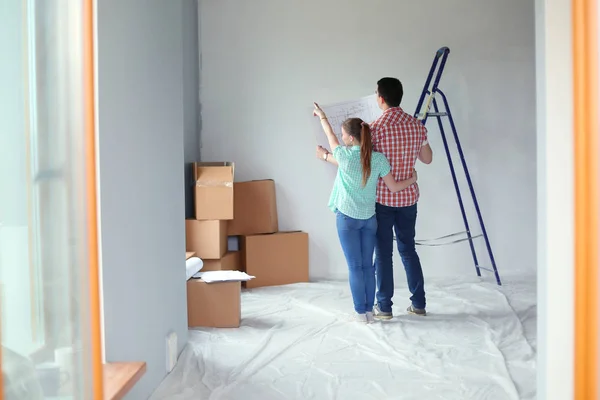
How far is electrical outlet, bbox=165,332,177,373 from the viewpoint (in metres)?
2.48

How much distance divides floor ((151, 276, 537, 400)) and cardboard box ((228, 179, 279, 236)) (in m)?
0.64

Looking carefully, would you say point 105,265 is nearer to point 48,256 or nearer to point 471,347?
point 48,256

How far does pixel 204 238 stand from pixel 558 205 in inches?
115

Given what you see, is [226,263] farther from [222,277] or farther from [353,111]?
[353,111]

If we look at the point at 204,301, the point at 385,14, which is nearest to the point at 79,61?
the point at 204,301

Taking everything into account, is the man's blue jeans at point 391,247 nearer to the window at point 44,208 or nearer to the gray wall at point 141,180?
the gray wall at point 141,180

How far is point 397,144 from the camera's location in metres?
3.33

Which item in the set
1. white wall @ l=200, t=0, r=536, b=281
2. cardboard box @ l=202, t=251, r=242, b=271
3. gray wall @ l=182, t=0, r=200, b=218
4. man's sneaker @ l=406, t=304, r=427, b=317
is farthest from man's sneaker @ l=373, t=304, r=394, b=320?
gray wall @ l=182, t=0, r=200, b=218

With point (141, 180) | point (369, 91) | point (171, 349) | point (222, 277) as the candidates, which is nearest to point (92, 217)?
point (141, 180)

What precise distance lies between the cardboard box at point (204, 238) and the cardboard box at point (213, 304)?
745mm

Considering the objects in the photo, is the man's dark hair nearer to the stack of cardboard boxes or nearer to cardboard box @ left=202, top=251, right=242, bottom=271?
the stack of cardboard boxes

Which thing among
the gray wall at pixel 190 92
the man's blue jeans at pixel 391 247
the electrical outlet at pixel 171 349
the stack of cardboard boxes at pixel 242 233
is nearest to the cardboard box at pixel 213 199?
the stack of cardboard boxes at pixel 242 233

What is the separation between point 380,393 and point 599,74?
1.60 m

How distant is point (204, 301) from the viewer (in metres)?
3.24
